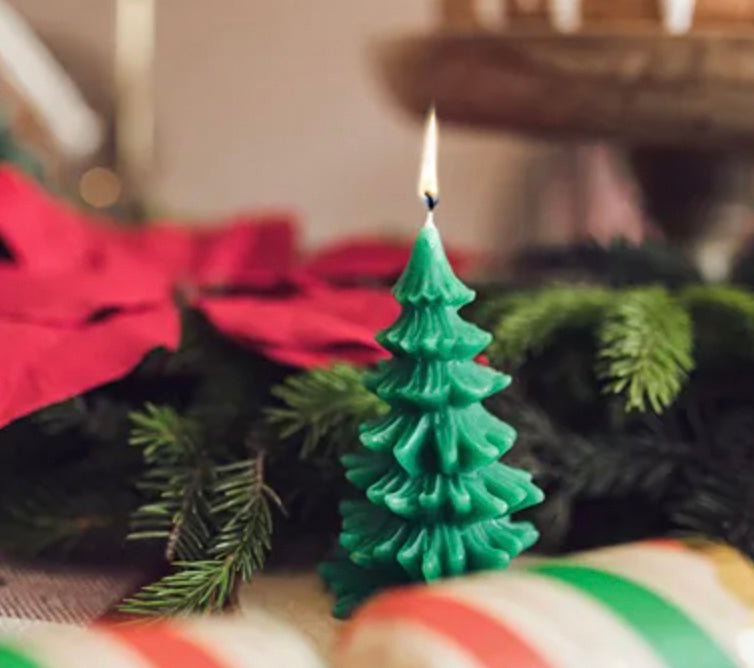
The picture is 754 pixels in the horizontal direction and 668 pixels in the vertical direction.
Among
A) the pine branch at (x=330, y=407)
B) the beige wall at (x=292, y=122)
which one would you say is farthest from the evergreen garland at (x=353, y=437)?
the beige wall at (x=292, y=122)

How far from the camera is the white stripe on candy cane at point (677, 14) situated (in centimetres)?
64

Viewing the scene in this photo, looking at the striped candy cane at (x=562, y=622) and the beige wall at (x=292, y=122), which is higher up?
the beige wall at (x=292, y=122)

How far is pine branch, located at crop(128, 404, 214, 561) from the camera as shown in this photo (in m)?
0.43

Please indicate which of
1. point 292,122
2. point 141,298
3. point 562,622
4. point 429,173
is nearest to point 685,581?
point 562,622

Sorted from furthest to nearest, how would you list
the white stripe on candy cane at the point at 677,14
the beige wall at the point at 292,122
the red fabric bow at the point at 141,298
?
the beige wall at the point at 292,122 < the white stripe on candy cane at the point at 677,14 < the red fabric bow at the point at 141,298

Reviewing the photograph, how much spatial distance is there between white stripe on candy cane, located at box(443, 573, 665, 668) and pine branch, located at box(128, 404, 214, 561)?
0.50 feet

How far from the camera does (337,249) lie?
2.47 feet

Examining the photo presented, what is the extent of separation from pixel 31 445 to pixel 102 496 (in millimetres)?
48

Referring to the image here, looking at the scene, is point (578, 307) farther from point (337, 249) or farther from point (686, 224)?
point (686, 224)

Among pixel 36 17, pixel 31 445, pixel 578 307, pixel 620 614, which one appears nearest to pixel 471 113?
pixel 578 307

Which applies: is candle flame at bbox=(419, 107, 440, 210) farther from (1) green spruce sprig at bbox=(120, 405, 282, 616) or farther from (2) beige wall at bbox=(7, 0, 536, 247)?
(2) beige wall at bbox=(7, 0, 536, 247)

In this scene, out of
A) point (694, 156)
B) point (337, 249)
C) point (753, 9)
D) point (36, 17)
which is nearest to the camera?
point (753, 9)

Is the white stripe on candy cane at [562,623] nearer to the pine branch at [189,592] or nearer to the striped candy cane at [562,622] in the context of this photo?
the striped candy cane at [562,622]

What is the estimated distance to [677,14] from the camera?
65cm
